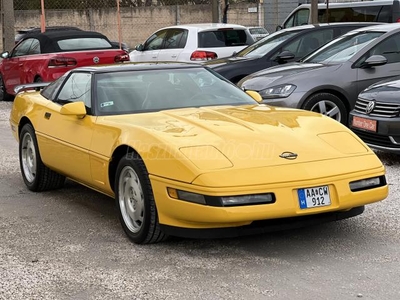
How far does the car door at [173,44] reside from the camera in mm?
14945

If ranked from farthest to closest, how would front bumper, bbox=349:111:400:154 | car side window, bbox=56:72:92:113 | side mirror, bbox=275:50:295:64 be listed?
side mirror, bbox=275:50:295:64 < front bumper, bbox=349:111:400:154 < car side window, bbox=56:72:92:113

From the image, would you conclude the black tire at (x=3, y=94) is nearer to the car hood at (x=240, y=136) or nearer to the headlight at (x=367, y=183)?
the car hood at (x=240, y=136)

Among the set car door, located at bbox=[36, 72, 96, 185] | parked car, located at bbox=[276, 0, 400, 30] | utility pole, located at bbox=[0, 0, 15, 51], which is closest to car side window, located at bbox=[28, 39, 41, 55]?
utility pole, located at bbox=[0, 0, 15, 51]

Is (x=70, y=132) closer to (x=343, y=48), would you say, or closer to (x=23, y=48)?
(x=343, y=48)

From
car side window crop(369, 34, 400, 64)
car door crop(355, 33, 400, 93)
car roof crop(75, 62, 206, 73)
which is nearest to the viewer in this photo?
car roof crop(75, 62, 206, 73)

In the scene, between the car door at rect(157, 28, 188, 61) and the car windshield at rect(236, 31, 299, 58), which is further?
the car door at rect(157, 28, 188, 61)

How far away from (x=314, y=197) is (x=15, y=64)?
37.0 ft

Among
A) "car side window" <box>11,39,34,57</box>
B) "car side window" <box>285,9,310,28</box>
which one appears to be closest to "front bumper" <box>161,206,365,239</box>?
"car side window" <box>11,39,34,57</box>

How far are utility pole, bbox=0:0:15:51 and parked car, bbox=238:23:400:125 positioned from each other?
10.1 m

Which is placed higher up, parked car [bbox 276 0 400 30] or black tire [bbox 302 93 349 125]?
parked car [bbox 276 0 400 30]

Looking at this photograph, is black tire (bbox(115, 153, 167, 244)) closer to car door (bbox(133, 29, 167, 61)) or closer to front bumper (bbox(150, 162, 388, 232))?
front bumper (bbox(150, 162, 388, 232))

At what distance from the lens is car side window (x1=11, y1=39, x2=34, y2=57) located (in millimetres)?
14943

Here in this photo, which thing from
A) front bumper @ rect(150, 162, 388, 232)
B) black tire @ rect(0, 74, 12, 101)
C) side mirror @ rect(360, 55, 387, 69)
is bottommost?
black tire @ rect(0, 74, 12, 101)

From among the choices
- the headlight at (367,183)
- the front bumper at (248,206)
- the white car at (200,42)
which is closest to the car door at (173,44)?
the white car at (200,42)
